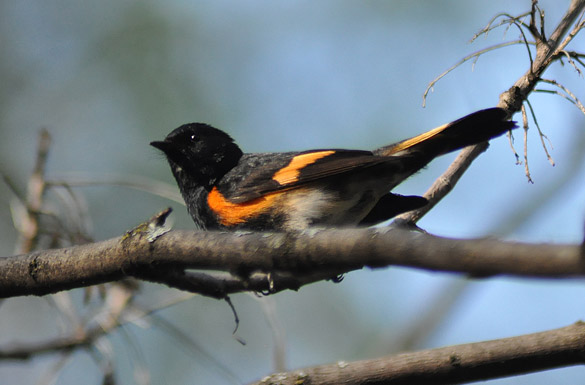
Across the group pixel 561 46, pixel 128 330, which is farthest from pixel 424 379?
pixel 128 330

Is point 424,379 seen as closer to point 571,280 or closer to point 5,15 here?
point 571,280

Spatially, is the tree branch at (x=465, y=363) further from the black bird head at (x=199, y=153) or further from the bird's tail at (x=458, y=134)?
the black bird head at (x=199, y=153)

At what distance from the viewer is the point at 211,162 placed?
4.14 metres

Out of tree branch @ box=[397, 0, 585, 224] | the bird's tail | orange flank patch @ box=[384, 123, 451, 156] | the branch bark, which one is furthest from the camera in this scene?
orange flank patch @ box=[384, 123, 451, 156]

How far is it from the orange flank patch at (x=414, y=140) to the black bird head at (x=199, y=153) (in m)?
1.22

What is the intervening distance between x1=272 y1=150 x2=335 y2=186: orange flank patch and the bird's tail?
44 centimetres

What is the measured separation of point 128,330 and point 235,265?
6.24 ft

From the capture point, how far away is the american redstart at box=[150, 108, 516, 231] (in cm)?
321

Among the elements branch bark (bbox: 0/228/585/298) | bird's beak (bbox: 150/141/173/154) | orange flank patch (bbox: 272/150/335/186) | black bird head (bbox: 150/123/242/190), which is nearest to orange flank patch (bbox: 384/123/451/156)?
orange flank patch (bbox: 272/150/335/186)

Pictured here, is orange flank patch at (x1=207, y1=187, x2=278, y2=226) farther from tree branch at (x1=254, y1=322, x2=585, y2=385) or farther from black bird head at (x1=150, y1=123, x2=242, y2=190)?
tree branch at (x1=254, y1=322, x2=585, y2=385)

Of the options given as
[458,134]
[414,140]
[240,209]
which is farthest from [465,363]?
[240,209]

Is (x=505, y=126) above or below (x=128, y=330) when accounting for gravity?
above

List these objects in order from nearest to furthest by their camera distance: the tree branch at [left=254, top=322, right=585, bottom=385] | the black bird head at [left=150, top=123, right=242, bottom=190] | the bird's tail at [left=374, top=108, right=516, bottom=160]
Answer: the tree branch at [left=254, top=322, right=585, bottom=385] < the bird's tail at [left=374, top=108, right=516, bottom=160] < the black bird head at [left=150, top=123, right=242, bottom=190]

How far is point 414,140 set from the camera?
3.24 m
